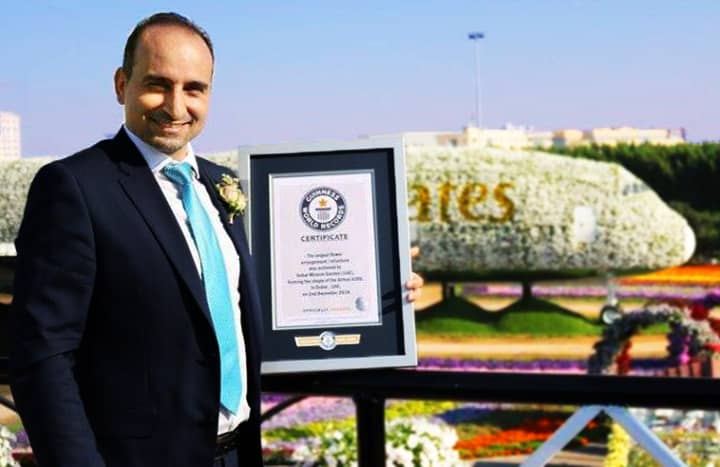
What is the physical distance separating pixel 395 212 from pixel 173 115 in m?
0.83

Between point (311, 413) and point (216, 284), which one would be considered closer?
point (216, 284)

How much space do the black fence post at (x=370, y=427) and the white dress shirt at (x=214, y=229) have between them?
0.47m

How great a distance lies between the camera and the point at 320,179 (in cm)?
306

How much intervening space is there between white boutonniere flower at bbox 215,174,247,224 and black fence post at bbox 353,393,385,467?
62 centimetres

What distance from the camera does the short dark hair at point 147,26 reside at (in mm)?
2383

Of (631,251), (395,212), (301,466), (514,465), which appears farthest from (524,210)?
(395,212)

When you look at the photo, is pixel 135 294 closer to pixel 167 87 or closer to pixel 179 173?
pixel 179 173

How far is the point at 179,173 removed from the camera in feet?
8.27

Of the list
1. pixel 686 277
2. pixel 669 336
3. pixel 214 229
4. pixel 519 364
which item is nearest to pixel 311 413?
pixel 669 336

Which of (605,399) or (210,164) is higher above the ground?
(210,164)

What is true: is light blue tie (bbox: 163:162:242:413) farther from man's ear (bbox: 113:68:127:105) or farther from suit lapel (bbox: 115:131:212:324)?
man's ear (bbox: 113:68:127:105)

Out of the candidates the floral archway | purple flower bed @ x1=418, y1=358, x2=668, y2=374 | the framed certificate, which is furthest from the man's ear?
purple flower bed @ x1=418, y1=358, x2=668, y2=374

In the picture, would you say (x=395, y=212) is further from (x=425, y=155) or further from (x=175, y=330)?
(x=425, y=155)

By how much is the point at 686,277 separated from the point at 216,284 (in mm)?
31478
